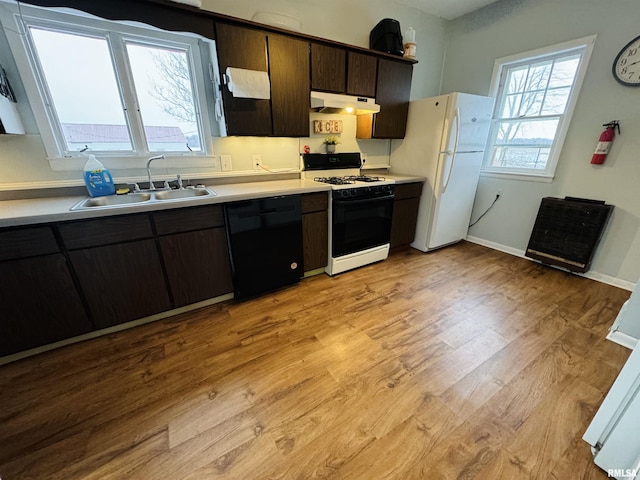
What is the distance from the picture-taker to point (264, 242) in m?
2.14

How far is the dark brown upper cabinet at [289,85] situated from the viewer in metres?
2.11

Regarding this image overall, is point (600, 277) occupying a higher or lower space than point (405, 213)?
lower

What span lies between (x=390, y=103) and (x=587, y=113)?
1.84 meters

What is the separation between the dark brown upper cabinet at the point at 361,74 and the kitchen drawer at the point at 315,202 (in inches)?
44.6

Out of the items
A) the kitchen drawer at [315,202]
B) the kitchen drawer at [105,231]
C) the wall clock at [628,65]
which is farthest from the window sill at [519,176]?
the kitchen drawer at [105,231]

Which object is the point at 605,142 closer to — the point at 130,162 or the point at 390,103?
the point at 390,103

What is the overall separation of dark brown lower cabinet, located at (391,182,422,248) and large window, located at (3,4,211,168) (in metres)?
2.08

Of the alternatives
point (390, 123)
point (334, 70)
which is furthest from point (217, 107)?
point (390, 123)

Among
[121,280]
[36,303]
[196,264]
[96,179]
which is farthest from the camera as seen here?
[196,264]

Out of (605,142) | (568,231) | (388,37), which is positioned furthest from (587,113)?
(388,37)

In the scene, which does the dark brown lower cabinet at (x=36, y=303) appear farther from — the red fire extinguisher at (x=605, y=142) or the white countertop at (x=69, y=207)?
the red fire extinguisher at (x=605, y=142)

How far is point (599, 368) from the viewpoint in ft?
5.09

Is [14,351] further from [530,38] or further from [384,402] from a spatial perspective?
[530,38]

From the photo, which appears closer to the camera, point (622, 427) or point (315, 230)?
point (622, 427)
